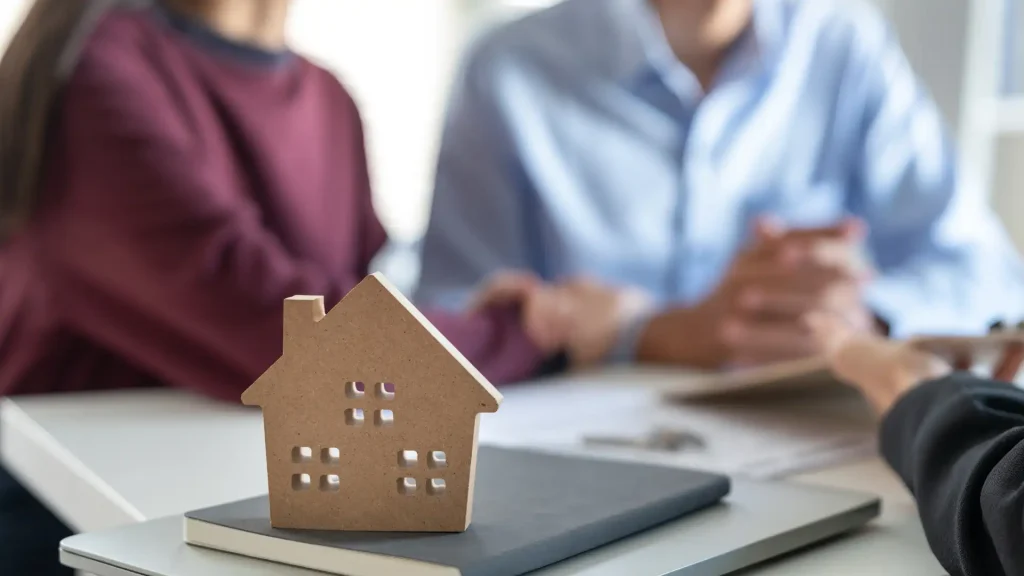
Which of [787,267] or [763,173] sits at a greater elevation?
[763,173]

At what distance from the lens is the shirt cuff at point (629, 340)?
3.78 feet

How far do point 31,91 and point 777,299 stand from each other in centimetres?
69

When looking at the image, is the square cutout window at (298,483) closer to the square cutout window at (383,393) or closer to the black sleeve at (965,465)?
the square cutout window at (383,393)

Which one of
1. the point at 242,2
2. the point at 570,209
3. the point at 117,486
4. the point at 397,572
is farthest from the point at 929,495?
the point at 570,209

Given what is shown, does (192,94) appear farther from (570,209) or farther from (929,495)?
(929,495)

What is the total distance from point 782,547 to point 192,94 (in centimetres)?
71

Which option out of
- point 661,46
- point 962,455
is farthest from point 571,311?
point 962,455

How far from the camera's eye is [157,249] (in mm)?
878

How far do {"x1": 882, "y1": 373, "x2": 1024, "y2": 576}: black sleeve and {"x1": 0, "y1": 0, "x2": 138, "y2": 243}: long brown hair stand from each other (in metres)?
0.69

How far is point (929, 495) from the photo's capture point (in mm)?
448

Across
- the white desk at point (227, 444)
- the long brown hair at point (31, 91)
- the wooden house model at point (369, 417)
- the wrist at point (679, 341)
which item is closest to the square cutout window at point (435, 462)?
the wooden house model at point (369, 417)

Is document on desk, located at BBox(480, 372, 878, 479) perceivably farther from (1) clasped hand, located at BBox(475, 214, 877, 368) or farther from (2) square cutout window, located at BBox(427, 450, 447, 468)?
(2) square cutout window, located at BBox(427, 450, 447, 468)

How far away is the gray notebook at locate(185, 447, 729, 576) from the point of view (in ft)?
1.28

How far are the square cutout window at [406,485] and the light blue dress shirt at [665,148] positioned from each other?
92 centimetres
